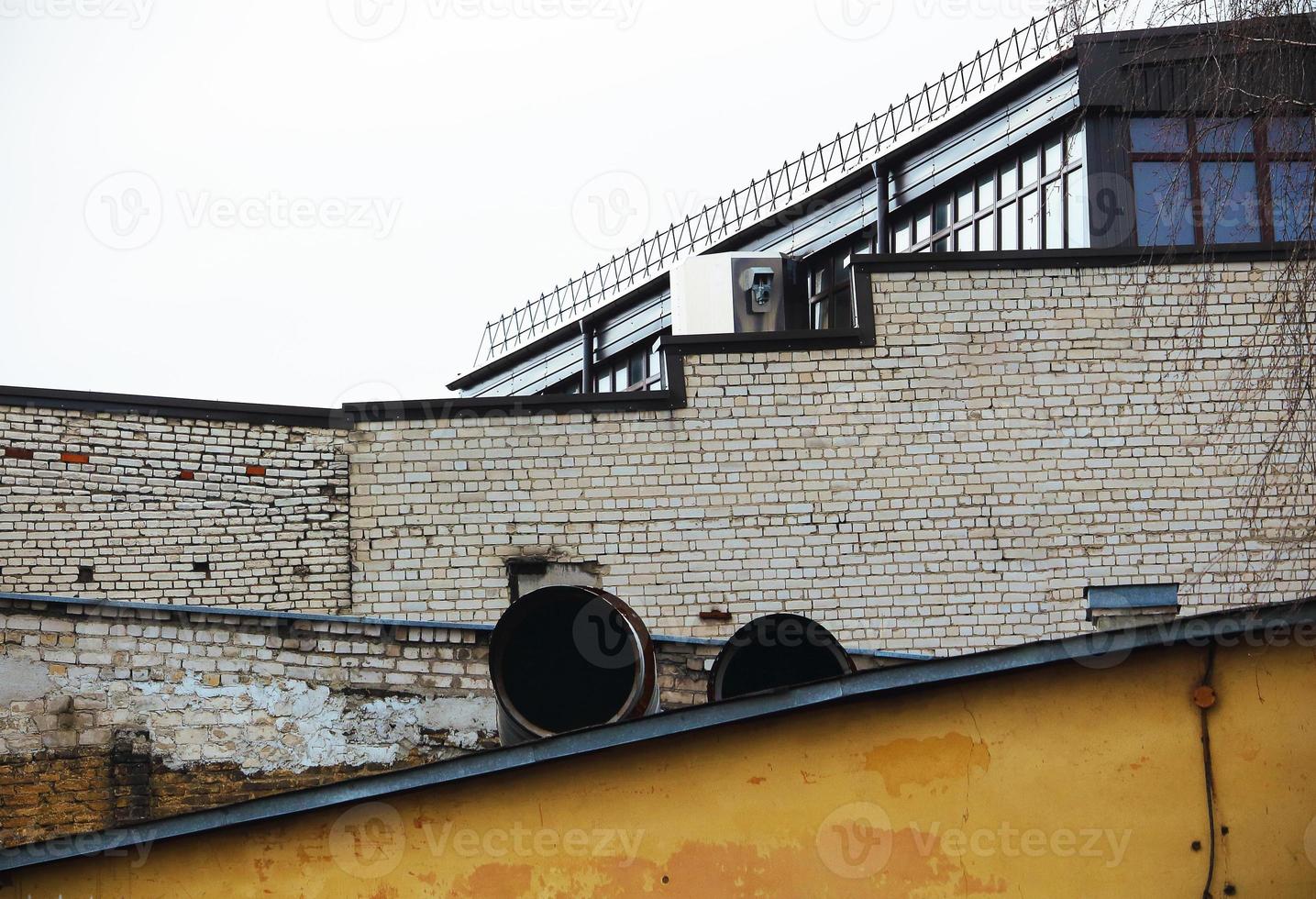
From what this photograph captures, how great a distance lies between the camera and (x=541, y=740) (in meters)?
6.89

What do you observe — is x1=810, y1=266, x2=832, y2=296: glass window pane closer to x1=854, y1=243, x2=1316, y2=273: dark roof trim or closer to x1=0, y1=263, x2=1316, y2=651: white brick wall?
x1=854, y1=243, x2=1316, y2=273: dark roof trim

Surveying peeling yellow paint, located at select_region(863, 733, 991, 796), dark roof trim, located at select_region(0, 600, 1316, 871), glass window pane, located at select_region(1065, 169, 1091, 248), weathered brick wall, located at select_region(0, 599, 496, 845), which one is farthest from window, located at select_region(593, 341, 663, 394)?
peeling yellow paint, located at select_region(863, 733, 991, 796)

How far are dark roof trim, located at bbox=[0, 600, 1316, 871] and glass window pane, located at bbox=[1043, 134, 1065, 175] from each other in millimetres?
9782

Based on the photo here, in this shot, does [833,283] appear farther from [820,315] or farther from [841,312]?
[841,312]

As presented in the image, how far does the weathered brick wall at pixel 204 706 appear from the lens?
1129 cm

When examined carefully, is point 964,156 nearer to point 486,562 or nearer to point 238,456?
point 486,562

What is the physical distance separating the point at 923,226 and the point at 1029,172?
1721 mm

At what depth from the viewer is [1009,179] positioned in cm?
1653

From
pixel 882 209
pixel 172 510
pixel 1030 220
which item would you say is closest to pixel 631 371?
pixel 882 209

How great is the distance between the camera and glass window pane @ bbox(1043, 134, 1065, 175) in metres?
15.7

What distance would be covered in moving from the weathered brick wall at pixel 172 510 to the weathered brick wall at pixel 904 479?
0.40m

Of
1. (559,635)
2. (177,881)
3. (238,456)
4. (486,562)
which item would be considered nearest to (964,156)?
(486,562)

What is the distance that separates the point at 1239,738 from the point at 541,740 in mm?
2777

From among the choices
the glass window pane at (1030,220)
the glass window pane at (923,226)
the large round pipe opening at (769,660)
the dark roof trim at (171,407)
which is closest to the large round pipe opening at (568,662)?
the large round pipe opening at (769,660)
